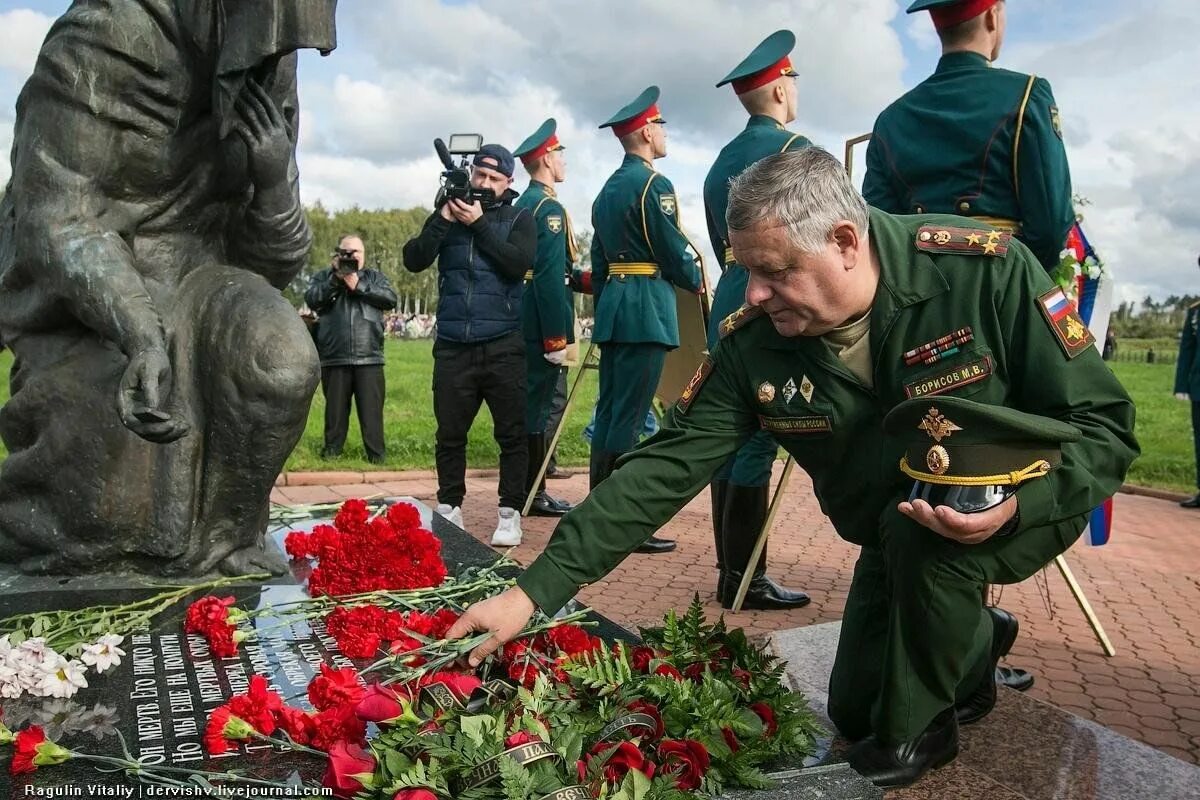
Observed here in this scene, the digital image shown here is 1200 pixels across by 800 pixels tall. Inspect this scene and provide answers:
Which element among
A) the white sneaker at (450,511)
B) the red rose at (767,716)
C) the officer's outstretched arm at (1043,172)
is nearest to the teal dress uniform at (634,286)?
the white sneaker at (450,511)

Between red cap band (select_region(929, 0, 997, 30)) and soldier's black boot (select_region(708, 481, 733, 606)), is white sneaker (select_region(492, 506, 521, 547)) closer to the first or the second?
soldier's black boot (select_region(708, 481, 733, 606))

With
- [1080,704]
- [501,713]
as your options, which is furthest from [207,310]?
[1080,704]

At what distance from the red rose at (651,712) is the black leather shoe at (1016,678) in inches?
83.3

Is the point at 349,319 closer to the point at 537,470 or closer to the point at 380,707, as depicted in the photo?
the point at 537,470

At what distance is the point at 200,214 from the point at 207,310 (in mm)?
381

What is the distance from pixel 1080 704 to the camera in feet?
12.6

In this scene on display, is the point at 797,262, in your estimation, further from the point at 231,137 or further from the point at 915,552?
the point at 231,137

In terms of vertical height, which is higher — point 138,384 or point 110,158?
point 110,158

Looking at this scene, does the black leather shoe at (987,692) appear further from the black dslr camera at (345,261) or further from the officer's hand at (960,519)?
the black dslr camera at (345,261)

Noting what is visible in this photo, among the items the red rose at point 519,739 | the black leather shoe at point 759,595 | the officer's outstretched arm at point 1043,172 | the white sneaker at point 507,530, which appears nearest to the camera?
the red rose at point 519,739

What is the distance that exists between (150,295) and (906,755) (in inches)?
102

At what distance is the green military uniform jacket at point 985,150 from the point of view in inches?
Result: 147

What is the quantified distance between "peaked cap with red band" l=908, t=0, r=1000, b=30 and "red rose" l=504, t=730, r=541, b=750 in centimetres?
307

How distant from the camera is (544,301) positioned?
288 inches
